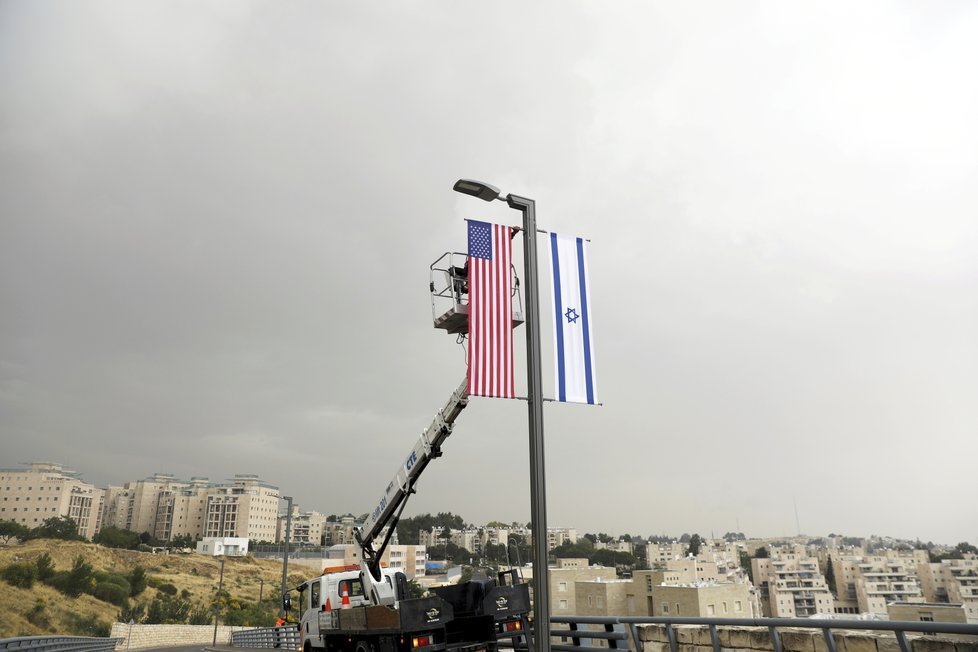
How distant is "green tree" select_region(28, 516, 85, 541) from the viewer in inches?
3708

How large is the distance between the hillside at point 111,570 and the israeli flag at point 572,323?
212 ft

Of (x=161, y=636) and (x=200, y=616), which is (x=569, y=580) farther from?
(x=161, y=636)

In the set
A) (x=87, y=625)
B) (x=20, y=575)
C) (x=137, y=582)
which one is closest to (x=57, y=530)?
(x=20, y=575)

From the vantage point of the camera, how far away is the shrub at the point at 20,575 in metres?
67.8

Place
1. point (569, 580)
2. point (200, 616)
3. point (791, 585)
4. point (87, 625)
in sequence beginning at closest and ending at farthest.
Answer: point (87, 625), point (200, 616), point (569, 580), point (791, 585)

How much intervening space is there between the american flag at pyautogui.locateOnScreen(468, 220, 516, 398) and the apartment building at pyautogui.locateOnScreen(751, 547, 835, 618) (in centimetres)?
11744

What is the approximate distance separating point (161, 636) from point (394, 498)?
36.3 meters

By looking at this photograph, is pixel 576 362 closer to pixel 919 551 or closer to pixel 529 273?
pixel 529 273

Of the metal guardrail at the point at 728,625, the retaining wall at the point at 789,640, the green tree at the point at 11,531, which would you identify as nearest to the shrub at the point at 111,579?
the green tree at the point at 11,531

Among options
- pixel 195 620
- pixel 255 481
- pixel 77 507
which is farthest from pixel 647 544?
pixel 77 507

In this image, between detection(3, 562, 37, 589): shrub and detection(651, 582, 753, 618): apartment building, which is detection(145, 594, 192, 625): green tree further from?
detection(651, 582, 753, 618): apartment building

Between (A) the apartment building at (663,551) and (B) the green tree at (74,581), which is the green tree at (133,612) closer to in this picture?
(B) the green tree at (74,581)

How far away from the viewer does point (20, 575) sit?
70188 mm

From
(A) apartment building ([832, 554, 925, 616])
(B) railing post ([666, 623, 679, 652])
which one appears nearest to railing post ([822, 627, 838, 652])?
(B) railing post ([666, 623, 679, 652])
